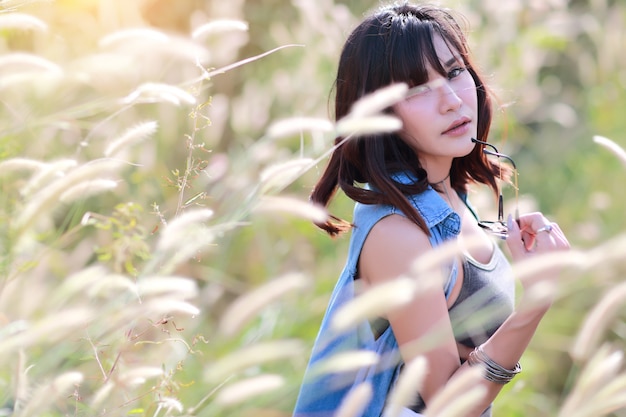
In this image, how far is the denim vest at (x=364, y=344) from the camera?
5.71ft

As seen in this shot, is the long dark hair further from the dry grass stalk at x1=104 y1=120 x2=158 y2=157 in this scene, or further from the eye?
the dry grass stalk at x1=104 y1=120 x2=158 y2=157

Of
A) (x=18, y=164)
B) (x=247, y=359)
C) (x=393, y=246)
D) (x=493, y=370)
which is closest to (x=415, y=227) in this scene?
(x=393, y=246)

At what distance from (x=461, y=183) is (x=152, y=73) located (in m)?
1.42

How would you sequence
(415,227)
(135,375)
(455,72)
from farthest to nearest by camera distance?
1. (455,72)
2. (415,227)
3. (135,375)

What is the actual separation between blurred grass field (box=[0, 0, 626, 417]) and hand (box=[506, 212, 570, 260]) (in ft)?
0.43

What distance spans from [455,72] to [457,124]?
0.42 feet

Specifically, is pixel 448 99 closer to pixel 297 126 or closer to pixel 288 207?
pixel 297 126

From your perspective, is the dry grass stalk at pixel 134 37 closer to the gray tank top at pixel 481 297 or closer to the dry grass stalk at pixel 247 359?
the dry grass stalk at pixel 247 359

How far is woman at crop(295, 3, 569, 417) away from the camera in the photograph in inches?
65.2

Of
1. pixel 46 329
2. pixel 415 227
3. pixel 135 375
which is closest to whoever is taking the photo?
pixel 46 329

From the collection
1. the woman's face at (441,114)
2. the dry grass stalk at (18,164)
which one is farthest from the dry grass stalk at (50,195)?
the woman's face at (441,114)

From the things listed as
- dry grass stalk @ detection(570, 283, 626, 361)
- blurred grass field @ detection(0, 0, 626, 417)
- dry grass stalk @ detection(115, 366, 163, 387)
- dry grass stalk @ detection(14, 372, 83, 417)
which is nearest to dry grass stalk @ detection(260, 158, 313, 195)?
blurred grass field @ detection(0, 0, 626, 417)

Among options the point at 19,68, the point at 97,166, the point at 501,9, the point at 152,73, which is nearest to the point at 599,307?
the point at 97,166

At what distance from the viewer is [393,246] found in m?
1.68
